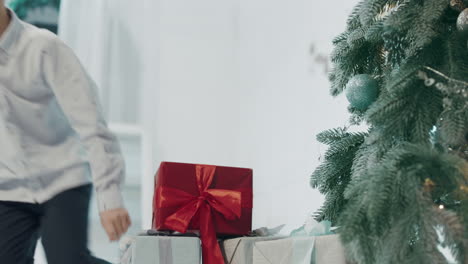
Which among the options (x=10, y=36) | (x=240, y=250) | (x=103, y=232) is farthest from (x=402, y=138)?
(x=103, y=232)

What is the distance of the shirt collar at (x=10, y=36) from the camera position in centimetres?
104

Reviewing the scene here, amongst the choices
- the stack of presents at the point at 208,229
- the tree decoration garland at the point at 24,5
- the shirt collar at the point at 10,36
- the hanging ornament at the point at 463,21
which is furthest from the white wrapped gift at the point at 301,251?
the tree decoration garland at the point at 24,5

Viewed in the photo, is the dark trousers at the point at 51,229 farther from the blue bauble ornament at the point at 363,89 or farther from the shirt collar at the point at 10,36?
the blue bauble ornament at the point at 363,89

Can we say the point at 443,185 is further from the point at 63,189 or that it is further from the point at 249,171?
the point at 63,189

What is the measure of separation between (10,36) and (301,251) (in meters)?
0.63

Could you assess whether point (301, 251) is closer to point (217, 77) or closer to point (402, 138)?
point (402, 138)

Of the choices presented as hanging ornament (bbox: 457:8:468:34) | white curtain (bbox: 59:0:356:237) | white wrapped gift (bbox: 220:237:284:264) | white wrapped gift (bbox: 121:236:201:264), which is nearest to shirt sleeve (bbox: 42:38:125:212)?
white wrapped gift (bbox: 121:236:201:264)

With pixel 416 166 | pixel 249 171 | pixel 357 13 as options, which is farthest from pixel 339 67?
pixel 416 166

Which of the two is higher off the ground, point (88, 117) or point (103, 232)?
point (88, 117)

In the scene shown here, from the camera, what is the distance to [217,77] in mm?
2459

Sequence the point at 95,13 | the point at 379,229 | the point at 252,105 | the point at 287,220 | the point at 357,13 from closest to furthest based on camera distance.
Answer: the point at 379,229, the point at 357,13, the point at 287,220, the point at 95,13, the point at 252,105

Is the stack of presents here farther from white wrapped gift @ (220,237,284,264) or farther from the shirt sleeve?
the shirt sleeve

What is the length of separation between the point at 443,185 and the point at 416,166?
53 millimetres

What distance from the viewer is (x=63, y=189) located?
101cm
